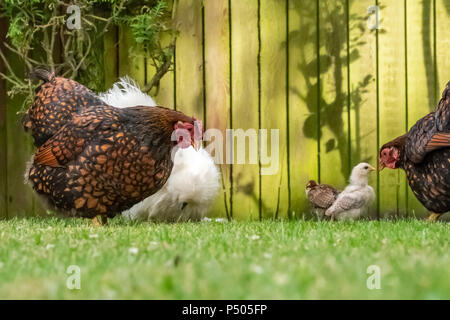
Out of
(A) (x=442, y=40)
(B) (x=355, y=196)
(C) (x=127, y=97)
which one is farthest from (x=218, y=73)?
(A) (x=442, y=40)

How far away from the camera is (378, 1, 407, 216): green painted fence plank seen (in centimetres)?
420

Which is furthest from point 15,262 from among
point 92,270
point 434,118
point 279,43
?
point 279,43

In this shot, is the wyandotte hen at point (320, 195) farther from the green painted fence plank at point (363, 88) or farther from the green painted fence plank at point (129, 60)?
the green painted fence plank at point (129, 60)

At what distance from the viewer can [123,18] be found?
4219 millimetres

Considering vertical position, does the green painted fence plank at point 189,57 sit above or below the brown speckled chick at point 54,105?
above

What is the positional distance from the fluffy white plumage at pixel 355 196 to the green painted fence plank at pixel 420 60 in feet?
1.21

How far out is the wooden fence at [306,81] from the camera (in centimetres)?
422

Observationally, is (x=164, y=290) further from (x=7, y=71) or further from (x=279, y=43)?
(x=7, y=71)

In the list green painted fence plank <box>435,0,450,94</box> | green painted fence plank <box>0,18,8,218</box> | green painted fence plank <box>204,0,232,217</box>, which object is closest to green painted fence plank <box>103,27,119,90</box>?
green painted fence plank <box>204,0,232,217</box>

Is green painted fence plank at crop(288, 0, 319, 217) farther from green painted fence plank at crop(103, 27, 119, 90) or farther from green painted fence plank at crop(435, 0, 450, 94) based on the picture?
green painted fence plank at crop(103, 27, 119, 90)

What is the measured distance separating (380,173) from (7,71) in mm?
2786

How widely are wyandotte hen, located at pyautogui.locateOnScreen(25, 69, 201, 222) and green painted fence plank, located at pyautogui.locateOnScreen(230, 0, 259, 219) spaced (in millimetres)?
944

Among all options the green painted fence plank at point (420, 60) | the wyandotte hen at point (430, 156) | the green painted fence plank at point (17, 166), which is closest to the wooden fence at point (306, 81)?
the green painted fence plank at point (420, 60)

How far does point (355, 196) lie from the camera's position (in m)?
4.00
